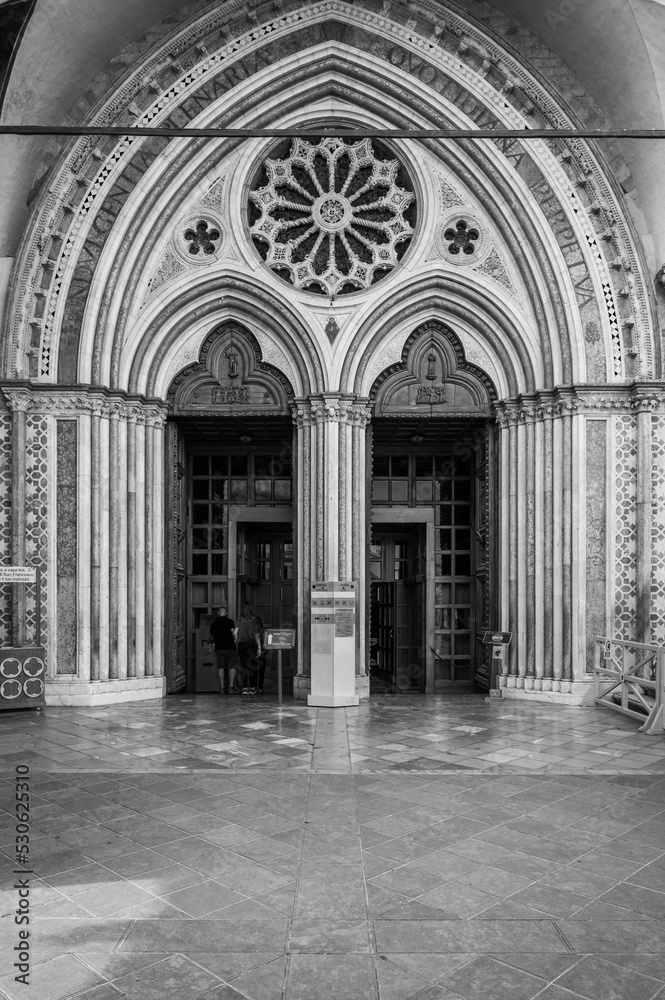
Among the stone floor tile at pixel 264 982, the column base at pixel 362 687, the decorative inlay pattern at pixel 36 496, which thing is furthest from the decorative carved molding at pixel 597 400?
the stone floor tile at pixel 264 982

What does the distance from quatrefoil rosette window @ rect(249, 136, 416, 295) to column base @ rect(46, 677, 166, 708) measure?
663cm

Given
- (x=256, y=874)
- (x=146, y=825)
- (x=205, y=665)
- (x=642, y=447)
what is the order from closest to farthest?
1. (x=256, y=874)
2. (x=146, y=825)
3. (x=642, y=447)
4. (x=205, y=665)

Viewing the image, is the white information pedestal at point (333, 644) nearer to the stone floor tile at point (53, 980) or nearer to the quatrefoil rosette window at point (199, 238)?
the quatrefoil rosette window at point (199, 238)

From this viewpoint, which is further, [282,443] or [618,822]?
[282,443]

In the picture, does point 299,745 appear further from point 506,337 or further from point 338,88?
point 338,88

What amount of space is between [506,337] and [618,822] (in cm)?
847

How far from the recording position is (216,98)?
1198 centimetres

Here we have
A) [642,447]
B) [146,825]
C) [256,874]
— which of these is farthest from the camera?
[642,447]

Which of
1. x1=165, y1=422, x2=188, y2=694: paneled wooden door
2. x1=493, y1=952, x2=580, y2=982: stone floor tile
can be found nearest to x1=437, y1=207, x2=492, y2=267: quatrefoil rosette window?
x1=165, y1=422, x2=188, y2=694: paneled wooden door

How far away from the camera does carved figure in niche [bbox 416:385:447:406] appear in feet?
42.9

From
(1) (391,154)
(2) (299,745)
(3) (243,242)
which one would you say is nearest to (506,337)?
(1) (391,154)

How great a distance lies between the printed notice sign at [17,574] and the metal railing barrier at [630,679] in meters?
7.82

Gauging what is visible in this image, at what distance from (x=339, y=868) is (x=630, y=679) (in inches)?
258

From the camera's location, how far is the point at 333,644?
1090 cm
